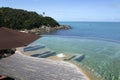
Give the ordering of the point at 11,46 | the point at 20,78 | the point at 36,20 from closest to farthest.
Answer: the point at 11,46, the point at 20,78, the point at 36,20

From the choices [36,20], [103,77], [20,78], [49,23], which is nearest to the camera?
[20,78]

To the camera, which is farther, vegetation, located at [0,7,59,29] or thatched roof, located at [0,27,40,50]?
vegetation, located at [0,7,59,29]

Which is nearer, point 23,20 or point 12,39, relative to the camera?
point 12,39

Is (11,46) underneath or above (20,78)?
above

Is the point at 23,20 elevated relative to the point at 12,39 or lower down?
lower down

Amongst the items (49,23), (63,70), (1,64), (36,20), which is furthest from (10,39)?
(49,23)

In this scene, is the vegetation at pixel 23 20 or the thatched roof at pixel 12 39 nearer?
the thatched roof at pixel 12 39

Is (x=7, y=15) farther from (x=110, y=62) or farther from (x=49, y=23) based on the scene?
(x=110, y=62)

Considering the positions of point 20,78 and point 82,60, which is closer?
point 20,78

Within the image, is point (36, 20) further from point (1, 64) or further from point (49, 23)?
point (1, 64)

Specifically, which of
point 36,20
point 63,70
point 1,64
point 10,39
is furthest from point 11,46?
point 36,20
